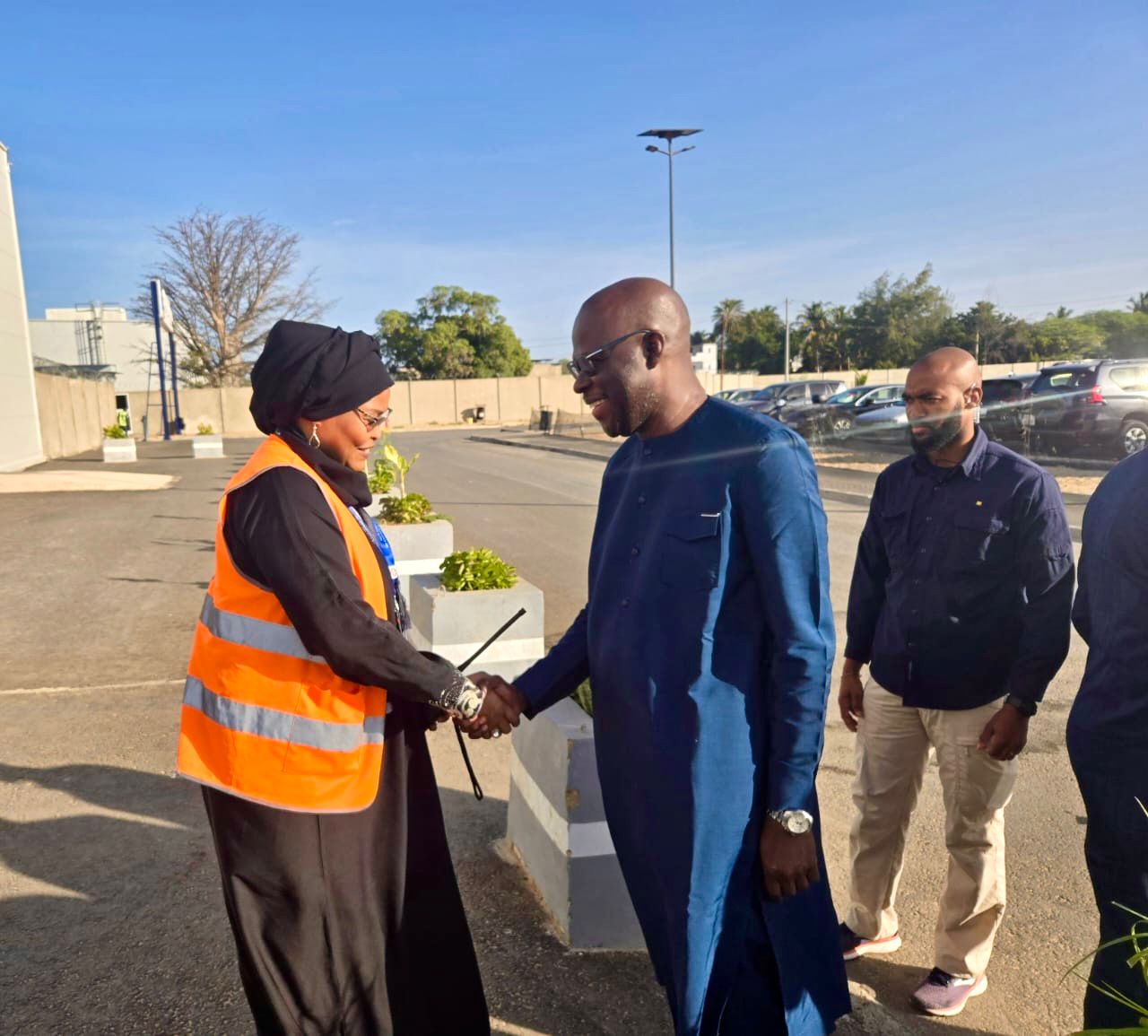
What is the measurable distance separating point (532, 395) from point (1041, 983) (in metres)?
52.0

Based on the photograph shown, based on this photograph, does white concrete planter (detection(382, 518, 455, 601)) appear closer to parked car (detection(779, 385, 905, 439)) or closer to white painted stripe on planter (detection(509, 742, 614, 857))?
white painted stripe on planter (detection(509, 742, 614, 857))

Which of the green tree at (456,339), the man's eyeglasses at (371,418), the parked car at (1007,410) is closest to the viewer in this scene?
the man's eyeglasses at (371,418)

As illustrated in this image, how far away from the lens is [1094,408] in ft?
56.3

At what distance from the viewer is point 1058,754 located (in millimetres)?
4969

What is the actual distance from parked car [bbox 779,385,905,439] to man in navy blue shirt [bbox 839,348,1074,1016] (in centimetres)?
2273

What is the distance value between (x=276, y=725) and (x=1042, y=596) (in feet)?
6.80

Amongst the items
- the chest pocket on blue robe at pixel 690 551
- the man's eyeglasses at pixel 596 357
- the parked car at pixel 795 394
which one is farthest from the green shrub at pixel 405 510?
the parked car at pixel 795 394

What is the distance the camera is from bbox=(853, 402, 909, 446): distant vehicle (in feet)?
78.7

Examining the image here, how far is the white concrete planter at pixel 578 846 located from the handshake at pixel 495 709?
49 centimetres

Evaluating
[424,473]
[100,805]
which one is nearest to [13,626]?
[100,805]

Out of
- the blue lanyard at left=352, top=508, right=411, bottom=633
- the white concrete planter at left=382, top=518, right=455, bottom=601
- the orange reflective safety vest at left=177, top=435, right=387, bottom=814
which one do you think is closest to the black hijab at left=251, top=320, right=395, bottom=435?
the orange reflective safety vest at left=177, top=435, right=387, bottom=814

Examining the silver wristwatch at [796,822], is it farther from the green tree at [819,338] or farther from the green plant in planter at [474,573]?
the green tree at [819,338]

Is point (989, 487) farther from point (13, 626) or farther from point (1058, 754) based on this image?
point (13, 626)

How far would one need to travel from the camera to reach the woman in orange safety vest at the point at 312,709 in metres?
2.13
